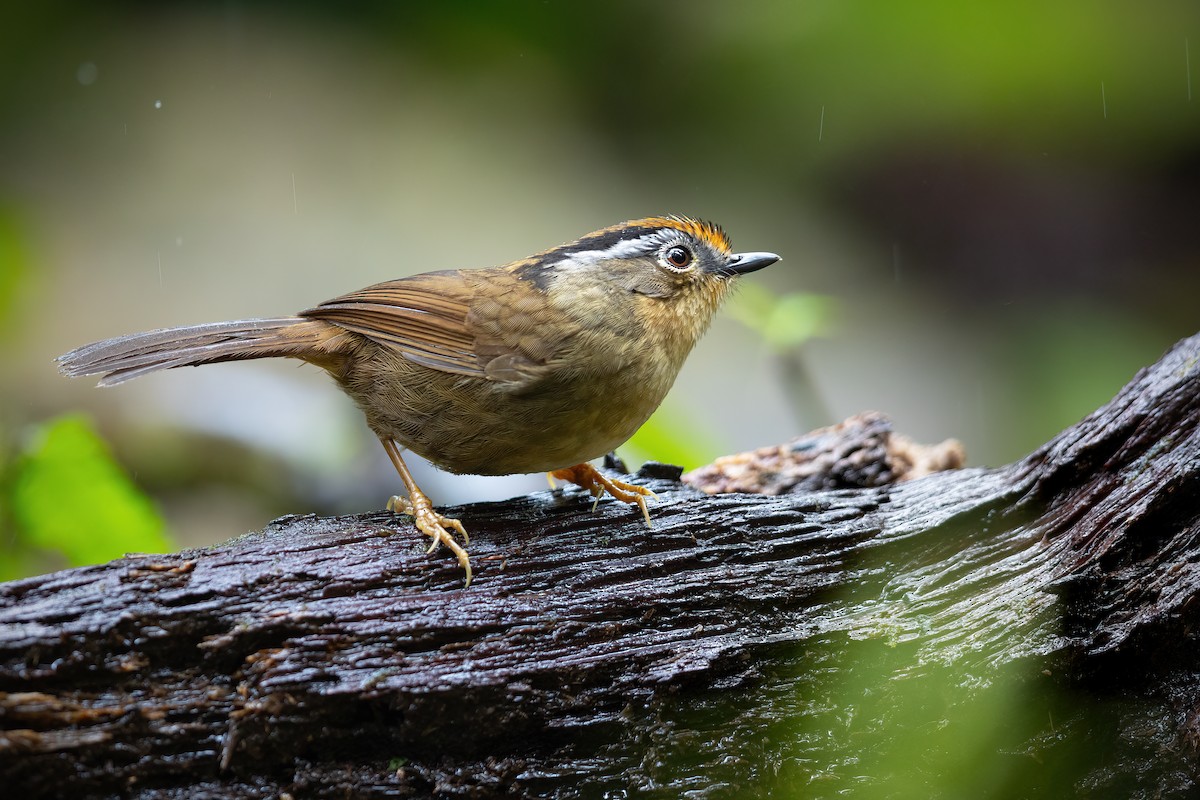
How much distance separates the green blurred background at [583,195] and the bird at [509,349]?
209 cm

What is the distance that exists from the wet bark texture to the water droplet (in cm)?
550

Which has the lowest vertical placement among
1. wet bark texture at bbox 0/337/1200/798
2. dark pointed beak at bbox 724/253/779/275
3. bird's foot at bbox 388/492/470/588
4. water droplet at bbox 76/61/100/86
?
wet bark texture at bbox 0/337/1200/798

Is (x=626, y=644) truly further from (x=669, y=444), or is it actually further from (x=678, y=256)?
(x=669, y=444)

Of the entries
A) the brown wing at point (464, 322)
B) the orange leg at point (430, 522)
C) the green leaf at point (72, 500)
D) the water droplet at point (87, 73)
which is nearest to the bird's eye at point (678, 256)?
the brown wing at point (464, 322)

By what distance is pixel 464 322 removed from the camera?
3510 millimetres

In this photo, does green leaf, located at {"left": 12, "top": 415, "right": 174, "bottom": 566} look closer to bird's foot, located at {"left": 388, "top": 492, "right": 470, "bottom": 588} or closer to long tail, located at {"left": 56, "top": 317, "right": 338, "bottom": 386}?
long tail, located at {"left": 56, "top": 317, "right": 338, "bottom": 386}

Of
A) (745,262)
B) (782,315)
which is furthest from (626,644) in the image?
(782,315)

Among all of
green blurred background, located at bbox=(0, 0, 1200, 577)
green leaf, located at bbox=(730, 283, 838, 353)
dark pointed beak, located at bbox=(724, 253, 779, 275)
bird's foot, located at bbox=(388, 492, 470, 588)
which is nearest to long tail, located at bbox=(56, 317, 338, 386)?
bird's foot, located at bbox=(388, 492, 470, 588)

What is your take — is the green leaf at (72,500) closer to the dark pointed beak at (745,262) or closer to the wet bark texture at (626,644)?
the wet bark texture at (626,644)

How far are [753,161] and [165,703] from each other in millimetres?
6660

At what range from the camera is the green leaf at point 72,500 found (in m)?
Result: 3.77

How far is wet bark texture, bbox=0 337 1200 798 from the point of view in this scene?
2.49 meters

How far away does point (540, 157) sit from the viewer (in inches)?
310

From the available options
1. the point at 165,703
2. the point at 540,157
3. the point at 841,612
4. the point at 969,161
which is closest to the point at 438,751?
the point at 165,703
